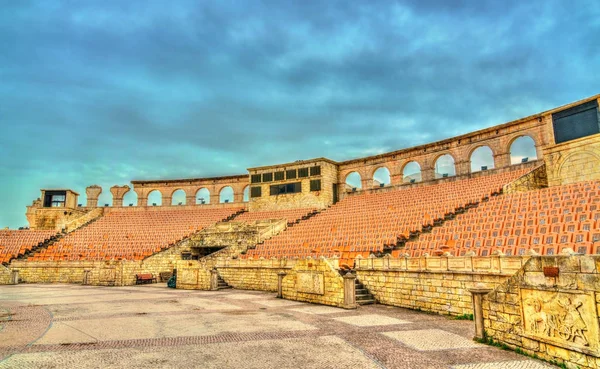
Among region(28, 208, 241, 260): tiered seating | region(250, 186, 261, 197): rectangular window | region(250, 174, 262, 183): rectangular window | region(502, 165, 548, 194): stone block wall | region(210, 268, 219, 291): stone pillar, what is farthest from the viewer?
region(250, 174, 262, 183): rectangular window

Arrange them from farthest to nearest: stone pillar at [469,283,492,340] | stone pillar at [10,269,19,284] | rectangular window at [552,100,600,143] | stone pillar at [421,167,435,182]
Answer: stone pillar at [421,167,435,182], stone pillar at [10,269,19,284], rectangular window at [552,100,600,143], stone pillar at [469,283,492,340]

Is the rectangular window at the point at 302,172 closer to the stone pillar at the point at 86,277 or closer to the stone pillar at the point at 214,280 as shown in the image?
the stone pillar at the point at 214,280

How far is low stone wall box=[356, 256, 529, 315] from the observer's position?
8.02 metres

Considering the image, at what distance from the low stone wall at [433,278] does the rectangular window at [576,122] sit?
41.1 feet

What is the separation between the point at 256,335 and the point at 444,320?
14.9 ft

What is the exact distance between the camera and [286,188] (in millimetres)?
31438

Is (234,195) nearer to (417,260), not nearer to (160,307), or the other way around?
(160,307)

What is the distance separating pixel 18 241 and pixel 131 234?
305 inches

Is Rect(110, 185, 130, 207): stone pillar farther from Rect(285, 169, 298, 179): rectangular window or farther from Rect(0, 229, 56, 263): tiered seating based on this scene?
Rect(285, 169, 298, 179): rectangular window

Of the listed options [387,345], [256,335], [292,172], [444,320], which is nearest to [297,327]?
[256,335]

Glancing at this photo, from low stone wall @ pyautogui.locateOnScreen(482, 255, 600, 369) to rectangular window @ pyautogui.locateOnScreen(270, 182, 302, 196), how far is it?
82.9 feet

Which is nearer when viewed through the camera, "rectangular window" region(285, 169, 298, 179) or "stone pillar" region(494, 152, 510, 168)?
"stone pillar" region(494, 152, 510, 168)

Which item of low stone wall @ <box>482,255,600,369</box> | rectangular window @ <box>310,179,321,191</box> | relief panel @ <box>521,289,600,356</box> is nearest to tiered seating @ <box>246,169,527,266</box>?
rectangular window @ <box>310,179,321,191</box>

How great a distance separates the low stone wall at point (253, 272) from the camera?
15.3m
